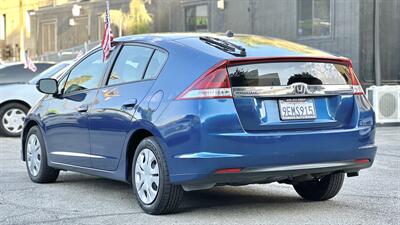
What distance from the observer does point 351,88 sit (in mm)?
5648

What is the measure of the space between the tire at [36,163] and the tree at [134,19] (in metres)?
25.5

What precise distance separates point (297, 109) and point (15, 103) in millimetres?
8661

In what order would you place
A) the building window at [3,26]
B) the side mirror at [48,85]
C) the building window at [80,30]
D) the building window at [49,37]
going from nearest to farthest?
the side mirror at [48,85] → the building window at [80,30] → the building window at [49,37] → the building window at [3,26]

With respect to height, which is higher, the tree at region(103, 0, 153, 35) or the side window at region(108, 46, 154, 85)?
the tree at region(103, 0, 153, 35)

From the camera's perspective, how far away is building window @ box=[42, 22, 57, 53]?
4059 centimetres

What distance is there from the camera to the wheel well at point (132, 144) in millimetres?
5715

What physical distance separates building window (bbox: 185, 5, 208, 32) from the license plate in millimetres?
24295

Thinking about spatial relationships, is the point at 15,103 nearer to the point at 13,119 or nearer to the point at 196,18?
the point at 13,119

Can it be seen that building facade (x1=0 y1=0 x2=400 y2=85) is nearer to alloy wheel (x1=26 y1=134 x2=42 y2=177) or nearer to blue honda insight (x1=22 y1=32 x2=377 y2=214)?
alloy wheel (x1=26 y1=134 x2=42 y2=177)

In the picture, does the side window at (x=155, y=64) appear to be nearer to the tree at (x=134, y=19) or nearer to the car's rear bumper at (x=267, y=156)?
the car's rear bumper at (x=267, y=156)

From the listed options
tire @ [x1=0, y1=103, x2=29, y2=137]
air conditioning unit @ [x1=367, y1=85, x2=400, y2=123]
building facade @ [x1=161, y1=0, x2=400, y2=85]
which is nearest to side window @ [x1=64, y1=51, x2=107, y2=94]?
tire @ [x1=0, y1=103, x2=29, y2=137]

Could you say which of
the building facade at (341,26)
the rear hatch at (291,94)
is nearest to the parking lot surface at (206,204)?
the rear hatch at (291,94)

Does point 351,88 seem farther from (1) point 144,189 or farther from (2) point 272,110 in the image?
(1) point 144,189

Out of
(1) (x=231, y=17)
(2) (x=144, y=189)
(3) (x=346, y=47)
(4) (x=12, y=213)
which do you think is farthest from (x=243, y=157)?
(1) (x=231, y=17)
